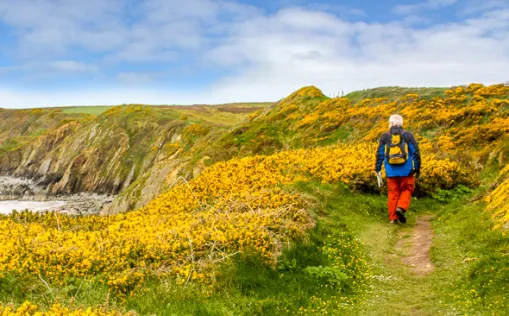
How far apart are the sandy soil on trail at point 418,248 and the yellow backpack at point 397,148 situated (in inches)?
80.6

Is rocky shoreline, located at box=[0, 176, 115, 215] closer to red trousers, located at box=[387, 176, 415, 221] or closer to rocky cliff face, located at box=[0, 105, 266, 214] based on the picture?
rocky cliff face, located at box=[0, 105, 266, 214]

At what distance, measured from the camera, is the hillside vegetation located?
23.3 ft

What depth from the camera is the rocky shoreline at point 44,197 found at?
182 ft

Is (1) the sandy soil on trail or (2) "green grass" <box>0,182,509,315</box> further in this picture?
(1) the sandy soil on trail

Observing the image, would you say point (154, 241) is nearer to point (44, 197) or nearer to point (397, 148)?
point (397, 148)

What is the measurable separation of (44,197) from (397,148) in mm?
65841

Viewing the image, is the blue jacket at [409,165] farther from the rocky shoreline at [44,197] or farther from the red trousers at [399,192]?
the rocky shoreline at [44,197]

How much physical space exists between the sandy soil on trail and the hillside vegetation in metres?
0.25

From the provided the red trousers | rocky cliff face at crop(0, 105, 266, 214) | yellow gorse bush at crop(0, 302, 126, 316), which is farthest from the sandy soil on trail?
rocky cliff face at crop(0, 105, 266, 214)

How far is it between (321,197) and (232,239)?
600 cm

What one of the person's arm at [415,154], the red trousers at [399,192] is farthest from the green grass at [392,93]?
the red trousers at [399,192]

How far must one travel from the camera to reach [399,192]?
12953mm

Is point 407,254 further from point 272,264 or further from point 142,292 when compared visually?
point 142,292

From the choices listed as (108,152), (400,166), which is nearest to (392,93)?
(400,166)
